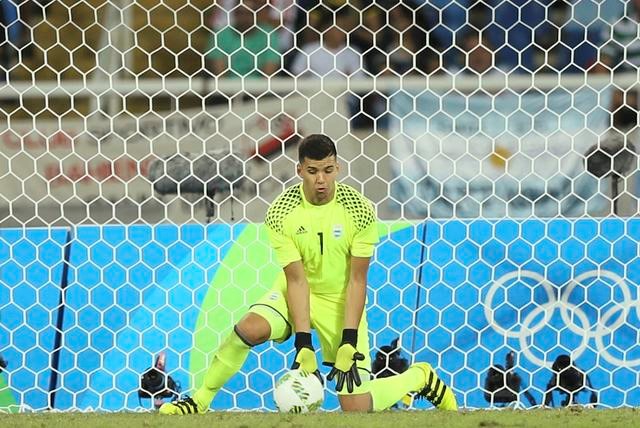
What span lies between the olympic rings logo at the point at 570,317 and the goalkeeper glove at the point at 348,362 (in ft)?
3.66

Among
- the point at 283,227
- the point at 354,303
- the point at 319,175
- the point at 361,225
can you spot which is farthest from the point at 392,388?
the point at 319,175

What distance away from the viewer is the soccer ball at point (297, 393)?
549 cm

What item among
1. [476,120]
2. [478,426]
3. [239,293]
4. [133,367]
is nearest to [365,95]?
[476,120]

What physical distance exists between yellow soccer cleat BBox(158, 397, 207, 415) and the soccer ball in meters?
0.48

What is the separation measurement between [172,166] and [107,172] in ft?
2.89

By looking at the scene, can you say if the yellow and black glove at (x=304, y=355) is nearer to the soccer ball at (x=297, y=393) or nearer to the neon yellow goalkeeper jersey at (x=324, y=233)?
the soccer ball at (x=297, y=393)

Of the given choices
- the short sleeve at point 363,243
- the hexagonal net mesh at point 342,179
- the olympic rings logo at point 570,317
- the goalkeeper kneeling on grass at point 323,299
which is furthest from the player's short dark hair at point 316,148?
the olympic rings logo at point 570,317

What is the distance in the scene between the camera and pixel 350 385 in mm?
5750

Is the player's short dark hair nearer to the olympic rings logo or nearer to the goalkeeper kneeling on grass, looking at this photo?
the goalkeeper kneeling on grass

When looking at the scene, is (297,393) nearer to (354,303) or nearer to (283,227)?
(354,303)

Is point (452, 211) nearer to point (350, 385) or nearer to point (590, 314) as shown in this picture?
point (590, 314)

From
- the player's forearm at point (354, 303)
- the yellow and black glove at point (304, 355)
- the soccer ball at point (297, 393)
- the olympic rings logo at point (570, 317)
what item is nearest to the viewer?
the soccer ball at point (297, 393)

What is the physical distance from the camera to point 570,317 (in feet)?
21.7

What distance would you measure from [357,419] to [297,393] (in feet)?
1.74
